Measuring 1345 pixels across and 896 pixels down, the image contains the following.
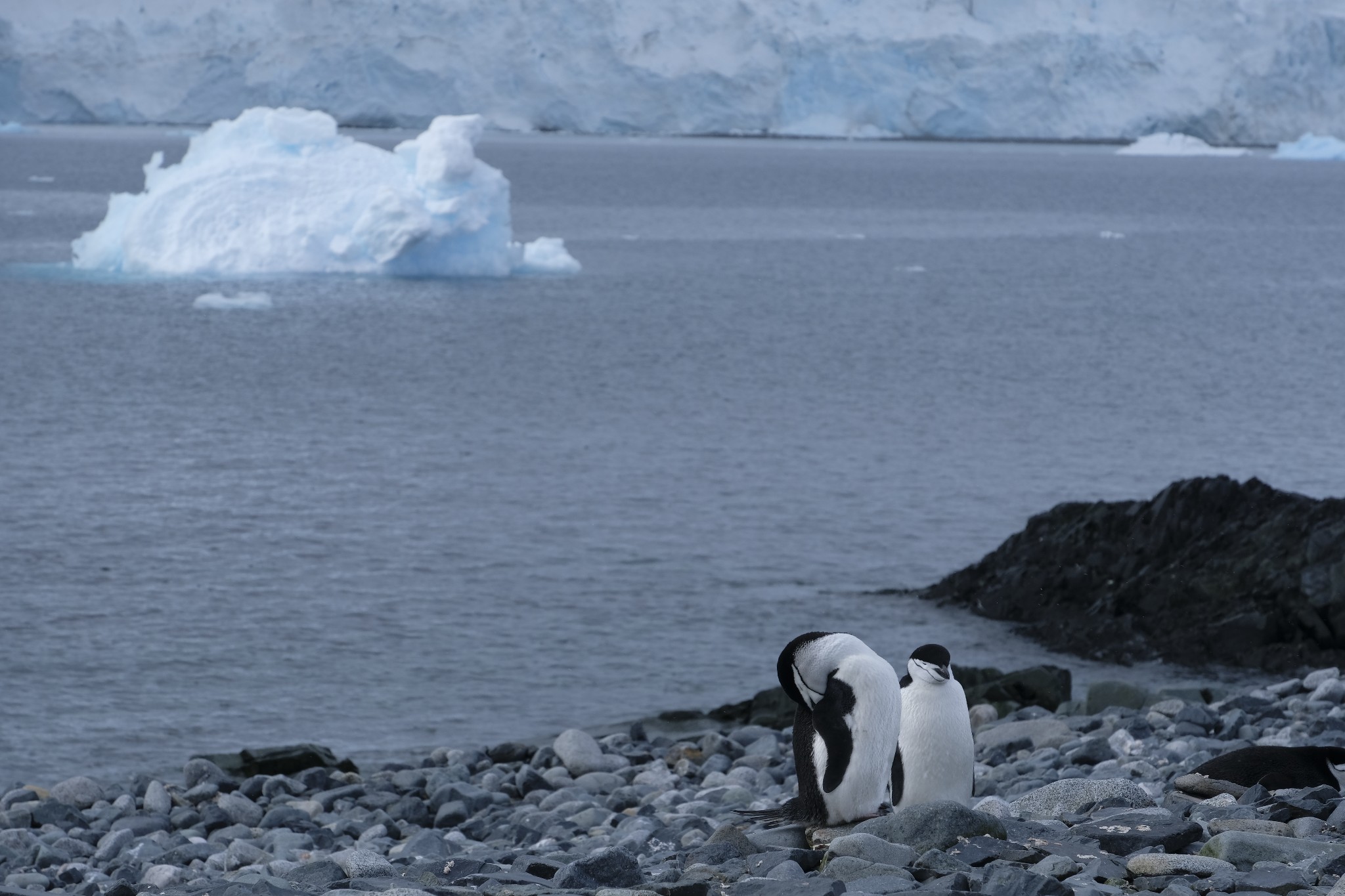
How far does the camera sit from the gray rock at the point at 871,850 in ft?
16.3

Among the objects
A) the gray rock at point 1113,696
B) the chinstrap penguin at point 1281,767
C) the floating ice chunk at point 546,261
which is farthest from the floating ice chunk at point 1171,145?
the chinstrap penguin at point 1281,767

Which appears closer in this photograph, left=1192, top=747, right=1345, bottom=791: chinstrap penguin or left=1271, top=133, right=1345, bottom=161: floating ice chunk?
left=1192, top=747, right=1345, bottom=791: chinstrap penguin

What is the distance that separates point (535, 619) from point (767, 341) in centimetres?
1976

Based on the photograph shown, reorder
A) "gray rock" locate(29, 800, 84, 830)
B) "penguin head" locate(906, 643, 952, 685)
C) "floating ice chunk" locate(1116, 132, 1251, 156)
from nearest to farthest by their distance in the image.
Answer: "penguin head" locate(906, 643, 952, 685), "gray rock" locate(29, 800, 84, 830), "floating ice chunk" locate(1116, 132, 1251, 156)

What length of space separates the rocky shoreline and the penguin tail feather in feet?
0.56

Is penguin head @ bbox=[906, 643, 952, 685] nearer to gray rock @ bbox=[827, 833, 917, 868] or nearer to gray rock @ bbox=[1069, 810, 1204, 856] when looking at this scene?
gray rock @ bbox=[1069, 810, 1204, 856]

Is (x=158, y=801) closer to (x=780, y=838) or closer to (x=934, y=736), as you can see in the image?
(x=780, y=838)

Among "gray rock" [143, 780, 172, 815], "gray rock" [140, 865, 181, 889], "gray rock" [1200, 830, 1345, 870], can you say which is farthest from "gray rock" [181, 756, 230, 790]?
"gray rock" [1200, 830, 1345, 870]

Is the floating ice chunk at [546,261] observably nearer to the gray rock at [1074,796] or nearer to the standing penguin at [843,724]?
the gray rock at [1074,796]

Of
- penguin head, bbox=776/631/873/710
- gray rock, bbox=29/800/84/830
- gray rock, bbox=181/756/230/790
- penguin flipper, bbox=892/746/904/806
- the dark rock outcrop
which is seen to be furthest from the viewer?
the dark rock outcrop

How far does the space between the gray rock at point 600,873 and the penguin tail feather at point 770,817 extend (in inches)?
45.2

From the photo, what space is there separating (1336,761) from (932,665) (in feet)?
6.70

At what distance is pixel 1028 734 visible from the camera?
945 centimetres

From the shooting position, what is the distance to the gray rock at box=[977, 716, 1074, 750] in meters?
9.32
